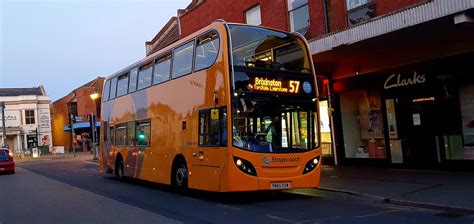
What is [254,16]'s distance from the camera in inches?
819

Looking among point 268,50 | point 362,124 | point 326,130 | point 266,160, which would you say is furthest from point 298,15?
point 266,160

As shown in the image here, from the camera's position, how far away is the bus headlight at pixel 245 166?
10.7 metres

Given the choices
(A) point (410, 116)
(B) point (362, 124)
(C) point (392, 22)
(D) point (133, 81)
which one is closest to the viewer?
(C) point (392, 22)

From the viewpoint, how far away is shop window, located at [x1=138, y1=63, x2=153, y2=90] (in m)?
15.4

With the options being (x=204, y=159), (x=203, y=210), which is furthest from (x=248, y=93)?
(x=203, y=210)

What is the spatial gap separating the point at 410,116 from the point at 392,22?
4.12 meters

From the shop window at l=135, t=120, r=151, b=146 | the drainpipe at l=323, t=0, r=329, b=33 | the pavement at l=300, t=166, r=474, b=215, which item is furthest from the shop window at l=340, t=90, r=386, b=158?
the shop window at l=135, t=120, r=151, b=146

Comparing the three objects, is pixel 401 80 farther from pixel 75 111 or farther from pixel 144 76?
pixel 75 111

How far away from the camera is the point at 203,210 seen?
10391 millimetres

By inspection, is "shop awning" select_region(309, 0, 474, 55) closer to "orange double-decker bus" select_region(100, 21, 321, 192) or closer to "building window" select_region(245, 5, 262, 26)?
"orange double-decker bus" select_region(100, 21, 321, 192)

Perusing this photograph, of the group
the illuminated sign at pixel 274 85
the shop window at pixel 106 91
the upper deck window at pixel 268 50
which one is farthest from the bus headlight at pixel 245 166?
the shop window at pixel 106 91

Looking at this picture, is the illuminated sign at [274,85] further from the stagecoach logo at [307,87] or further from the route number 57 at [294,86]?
the stagecoach logo at [307,87]

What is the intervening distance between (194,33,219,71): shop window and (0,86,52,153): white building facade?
51877mm

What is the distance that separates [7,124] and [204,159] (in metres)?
55.5
